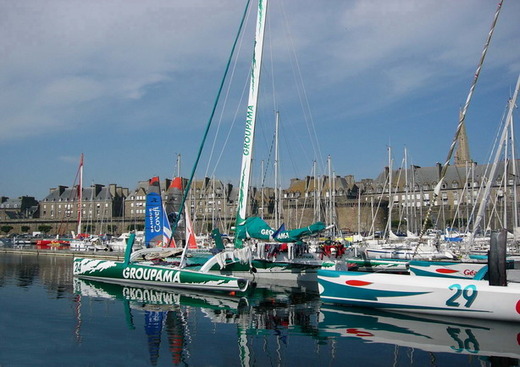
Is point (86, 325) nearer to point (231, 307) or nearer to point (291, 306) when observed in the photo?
point (231, 307)

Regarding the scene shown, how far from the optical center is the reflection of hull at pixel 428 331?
517 inches

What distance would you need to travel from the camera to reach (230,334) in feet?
47.9

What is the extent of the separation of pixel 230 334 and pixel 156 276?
1017 centimetres

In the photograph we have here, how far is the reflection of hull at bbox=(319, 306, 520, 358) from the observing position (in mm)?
13138

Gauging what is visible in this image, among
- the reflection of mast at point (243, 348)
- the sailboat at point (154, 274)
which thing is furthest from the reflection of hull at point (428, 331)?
the sailboat at point (154, 274)

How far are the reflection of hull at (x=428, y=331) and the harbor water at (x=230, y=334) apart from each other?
0.09 ft

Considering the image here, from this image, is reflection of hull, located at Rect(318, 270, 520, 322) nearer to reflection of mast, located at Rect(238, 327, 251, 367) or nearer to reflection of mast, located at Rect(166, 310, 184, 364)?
reflection of mast, located at Rect(238, 327, 251, 367)

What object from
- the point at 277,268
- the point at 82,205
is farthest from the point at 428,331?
the point at 82,205

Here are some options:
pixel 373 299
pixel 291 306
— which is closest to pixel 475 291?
pixel 373 299

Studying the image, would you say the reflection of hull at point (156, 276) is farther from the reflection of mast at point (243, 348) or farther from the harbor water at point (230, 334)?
the reflection of mast at point (243, 348)

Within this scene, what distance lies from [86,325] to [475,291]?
41.2 ft

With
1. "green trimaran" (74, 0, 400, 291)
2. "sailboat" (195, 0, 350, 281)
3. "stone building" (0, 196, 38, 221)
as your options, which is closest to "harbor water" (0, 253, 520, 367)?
"green trimaran" (74, 0, 400, 291)

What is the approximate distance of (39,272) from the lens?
34906 mm

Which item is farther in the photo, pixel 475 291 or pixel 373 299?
pixel 373 299
